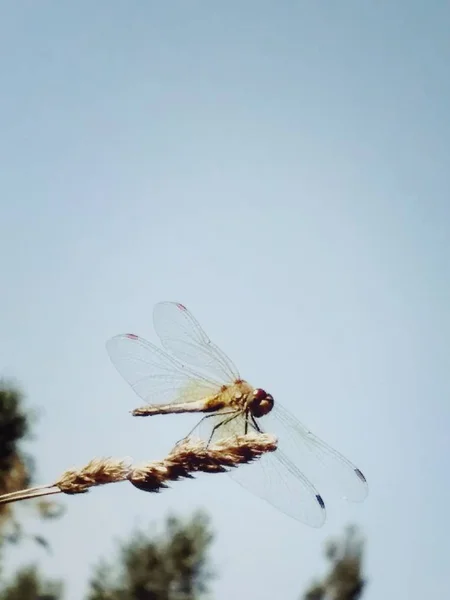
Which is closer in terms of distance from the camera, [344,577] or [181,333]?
[181,333]

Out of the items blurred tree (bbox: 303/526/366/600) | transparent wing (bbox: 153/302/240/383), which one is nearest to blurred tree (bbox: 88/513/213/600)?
blurred tree (bbox: 303/526/366/600)

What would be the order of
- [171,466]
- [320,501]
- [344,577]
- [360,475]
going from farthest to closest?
[344,577] → [360,475] → [320,501] → [171,466]

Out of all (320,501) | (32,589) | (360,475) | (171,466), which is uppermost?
(360,475)

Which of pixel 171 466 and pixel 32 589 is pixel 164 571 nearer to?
pixel 32 589

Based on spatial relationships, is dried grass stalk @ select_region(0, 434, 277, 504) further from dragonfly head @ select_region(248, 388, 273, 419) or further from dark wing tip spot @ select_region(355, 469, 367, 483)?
dark wing tip spot @ select_region(355, 469, 367, 483)

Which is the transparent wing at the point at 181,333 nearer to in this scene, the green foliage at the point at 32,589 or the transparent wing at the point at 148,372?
the transparent wing at the point at 148,372

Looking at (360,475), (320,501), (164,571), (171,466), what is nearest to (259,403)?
(320,501)

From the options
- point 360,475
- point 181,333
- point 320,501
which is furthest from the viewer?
point 181,333
